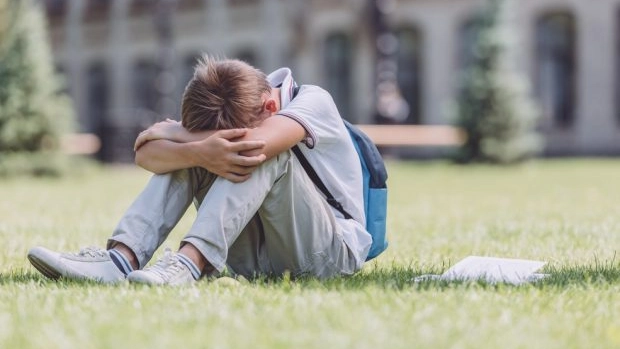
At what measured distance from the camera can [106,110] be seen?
45094mm

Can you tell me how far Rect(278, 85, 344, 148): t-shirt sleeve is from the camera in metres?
4.89

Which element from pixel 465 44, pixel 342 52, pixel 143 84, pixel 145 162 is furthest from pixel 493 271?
pixel 143 84

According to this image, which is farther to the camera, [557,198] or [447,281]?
[557,198]

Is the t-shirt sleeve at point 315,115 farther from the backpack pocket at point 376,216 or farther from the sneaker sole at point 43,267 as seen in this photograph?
the sneaker sole at point 43,267

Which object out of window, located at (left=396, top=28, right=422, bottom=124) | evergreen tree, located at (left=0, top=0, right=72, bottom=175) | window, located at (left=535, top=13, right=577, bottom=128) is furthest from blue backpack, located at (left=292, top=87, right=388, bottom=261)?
window, located at (left=396, top=28, right=422, bottom=124)

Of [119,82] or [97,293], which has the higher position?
[97,293]

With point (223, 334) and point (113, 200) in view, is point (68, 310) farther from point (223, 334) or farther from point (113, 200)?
point (113, 200)

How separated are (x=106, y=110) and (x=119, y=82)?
4.80 feet

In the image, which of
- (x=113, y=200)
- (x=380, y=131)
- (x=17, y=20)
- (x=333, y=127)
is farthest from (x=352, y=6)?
(x=333, y=127)

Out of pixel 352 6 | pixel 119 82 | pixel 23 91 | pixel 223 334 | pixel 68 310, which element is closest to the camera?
pixel 223 334

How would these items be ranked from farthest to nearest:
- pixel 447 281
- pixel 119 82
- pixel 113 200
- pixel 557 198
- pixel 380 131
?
pixel 119 82
pixel 380 131
pixel 113 200
pixel 557 198
pixel 447 281

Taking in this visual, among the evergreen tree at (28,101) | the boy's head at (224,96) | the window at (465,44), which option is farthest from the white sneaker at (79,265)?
the window at (465,44)

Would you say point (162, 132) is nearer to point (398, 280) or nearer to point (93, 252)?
point (93, 252)

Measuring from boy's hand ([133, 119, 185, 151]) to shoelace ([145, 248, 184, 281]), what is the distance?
0.49 metres
